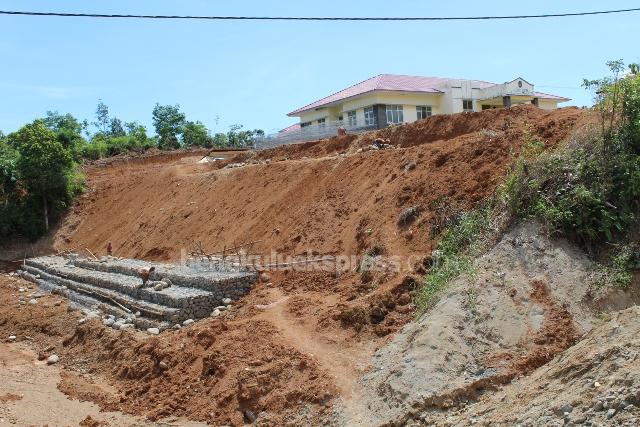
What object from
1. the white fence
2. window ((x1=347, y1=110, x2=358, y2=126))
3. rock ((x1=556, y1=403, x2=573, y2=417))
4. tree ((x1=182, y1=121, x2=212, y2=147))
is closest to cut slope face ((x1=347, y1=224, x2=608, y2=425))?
rock ((x1=556, y1=403, x2=573, y2=417))

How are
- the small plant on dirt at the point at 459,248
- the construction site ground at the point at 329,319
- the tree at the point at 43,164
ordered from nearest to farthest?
1. the construction site ground at the point at 329,319
2. the small plant on dirt at the point at 459,248
3. the tree at the point at 43,164

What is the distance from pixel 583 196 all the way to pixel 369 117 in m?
23.8

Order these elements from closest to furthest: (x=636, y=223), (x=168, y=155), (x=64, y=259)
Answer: (x=636, y=223)
(x=64, y=259)
(x=168, y=155)

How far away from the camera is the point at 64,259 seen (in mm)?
23625

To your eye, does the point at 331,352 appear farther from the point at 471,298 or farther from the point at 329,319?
the point at 471,298

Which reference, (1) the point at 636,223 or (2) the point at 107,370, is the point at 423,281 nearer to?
(1) the point at 636,223

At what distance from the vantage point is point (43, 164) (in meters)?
26.1

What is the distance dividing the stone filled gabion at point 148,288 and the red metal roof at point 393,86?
17.1 m

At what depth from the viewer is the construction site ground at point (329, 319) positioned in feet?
27.5

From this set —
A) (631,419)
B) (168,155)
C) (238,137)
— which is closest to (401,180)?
(631,419)

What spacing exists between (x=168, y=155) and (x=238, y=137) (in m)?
6.47

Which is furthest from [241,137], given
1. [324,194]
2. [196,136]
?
[324,194]

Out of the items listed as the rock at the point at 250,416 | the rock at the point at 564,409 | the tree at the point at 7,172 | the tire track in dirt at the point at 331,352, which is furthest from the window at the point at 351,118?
the rock at the point at 564,409

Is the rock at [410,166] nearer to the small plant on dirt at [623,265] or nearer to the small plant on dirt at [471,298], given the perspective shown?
the small plant on dirt at [471,298]
